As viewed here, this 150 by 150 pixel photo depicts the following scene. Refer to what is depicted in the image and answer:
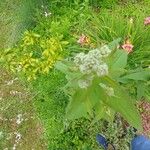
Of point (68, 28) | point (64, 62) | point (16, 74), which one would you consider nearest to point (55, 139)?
point (16, 74)

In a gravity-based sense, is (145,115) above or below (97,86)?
below

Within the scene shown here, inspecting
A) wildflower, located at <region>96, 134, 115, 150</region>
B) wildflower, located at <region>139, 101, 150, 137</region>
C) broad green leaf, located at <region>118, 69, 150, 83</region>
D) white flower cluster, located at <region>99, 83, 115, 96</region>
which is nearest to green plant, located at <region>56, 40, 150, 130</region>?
white flower cluster, located at <region>99, 83, 115, 96</region>

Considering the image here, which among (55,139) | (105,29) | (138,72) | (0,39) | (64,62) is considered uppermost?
(64,62)

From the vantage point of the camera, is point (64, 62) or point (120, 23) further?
point (120, 23)

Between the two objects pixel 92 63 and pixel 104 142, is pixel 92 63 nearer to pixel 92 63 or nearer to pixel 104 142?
pixel 92 63

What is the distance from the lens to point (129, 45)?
144 inches

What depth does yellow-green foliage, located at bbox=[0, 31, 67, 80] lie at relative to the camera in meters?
4.10

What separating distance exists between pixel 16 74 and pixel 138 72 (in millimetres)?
1836

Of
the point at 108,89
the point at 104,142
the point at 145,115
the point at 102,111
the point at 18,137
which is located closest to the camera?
the point at 108,89

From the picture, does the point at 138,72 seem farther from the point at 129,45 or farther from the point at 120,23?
the point at 120,23

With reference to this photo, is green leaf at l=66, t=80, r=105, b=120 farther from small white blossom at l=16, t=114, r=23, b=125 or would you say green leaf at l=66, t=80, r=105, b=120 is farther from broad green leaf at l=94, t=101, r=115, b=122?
small white blossom at l=16, t=114, r=23, b=125

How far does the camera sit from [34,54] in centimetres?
426

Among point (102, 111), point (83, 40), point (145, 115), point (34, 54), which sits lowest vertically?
point (145, 115)

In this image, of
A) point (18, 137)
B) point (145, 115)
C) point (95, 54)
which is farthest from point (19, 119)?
point (95, 54)
